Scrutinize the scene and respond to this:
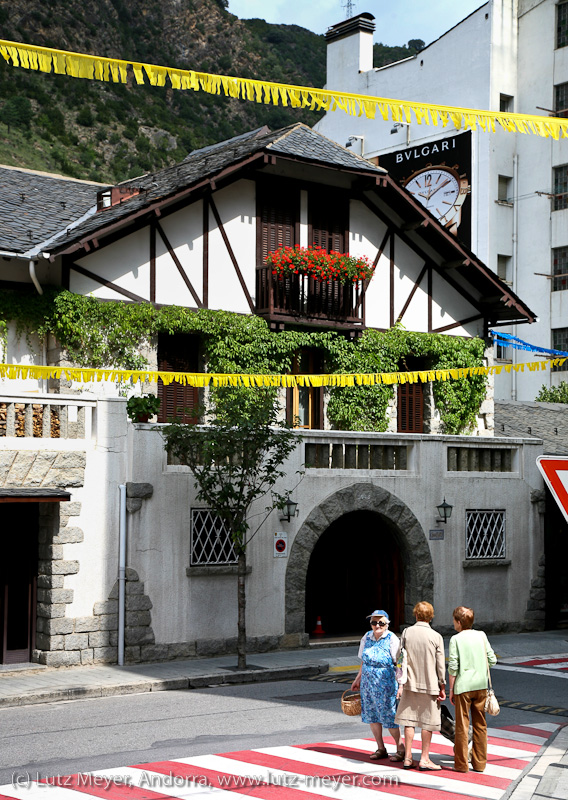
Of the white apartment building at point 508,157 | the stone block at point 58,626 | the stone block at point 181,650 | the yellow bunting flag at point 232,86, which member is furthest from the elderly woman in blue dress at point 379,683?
the white apartment building at point 508,157

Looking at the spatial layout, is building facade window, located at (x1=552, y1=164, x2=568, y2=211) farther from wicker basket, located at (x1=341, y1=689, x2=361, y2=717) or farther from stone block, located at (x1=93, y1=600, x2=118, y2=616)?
wicker basket, located at (x1=341, y1=689, x2=361, y2=717)

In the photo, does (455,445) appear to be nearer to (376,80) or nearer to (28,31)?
(376,80)

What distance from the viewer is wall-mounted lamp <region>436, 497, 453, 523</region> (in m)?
22.5

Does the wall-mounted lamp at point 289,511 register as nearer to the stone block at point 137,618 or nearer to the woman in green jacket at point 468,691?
the stone block at point 137,618

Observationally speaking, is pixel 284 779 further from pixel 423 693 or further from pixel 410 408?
pixel 410 408

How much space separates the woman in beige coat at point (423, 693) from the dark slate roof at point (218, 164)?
12760 millimetres

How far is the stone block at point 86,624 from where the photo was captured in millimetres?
17688

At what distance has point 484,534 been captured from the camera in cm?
2361

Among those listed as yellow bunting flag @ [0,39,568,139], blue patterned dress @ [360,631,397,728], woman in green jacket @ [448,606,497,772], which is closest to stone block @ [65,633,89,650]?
blue patterned dress @ [360,631,397,728]

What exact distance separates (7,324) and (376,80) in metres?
34.4

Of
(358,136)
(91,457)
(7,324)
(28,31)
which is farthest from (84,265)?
(28,31)

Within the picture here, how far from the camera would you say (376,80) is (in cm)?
5144

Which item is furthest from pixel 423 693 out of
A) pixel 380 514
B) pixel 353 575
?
pixel 353 575

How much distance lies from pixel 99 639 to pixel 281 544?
13.3 ft
